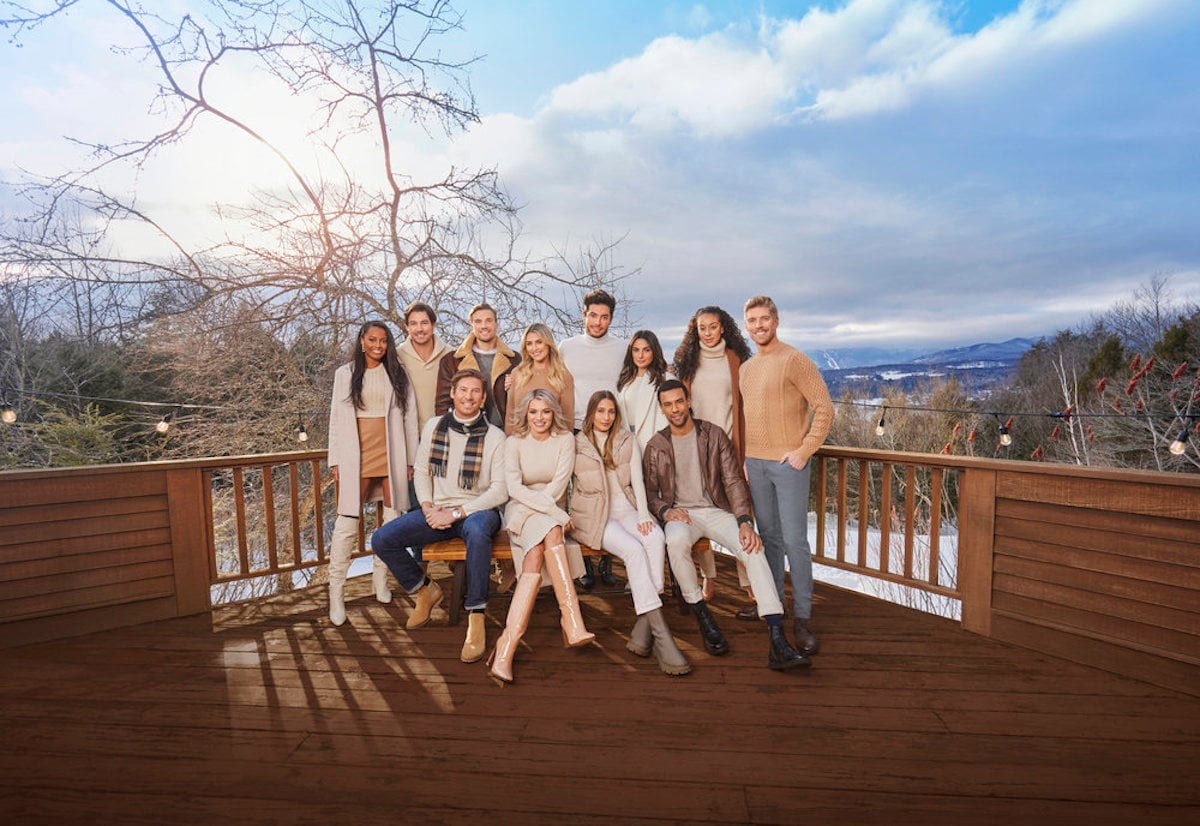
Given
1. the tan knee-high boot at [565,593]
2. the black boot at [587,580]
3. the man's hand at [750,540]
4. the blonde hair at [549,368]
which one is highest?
the blonde hair at [549,368]

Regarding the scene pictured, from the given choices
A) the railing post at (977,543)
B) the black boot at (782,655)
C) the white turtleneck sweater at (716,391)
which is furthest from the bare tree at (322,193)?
the black boot at (782,655)

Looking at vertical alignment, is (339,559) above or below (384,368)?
below

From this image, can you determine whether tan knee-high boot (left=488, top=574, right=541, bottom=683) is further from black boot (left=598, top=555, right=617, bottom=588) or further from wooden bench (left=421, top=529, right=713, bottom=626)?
black boot (left=598, top=555, right=617, bottom=588)

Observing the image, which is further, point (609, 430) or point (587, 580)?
point (587, 580)

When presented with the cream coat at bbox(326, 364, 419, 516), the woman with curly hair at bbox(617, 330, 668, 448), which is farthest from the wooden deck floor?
the woman with curly hair at bbox(617, 330, 668, 448)

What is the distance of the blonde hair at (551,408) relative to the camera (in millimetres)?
3016

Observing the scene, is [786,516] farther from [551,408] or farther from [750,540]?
[551,408]

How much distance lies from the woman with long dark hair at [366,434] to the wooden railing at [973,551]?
A: 2.10ft

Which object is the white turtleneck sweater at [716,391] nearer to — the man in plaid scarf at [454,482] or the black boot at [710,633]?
the black boot at [710,633]

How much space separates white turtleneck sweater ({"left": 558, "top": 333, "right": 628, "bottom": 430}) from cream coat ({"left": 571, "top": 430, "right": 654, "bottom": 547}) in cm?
52

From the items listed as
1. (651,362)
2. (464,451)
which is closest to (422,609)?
(464,451)

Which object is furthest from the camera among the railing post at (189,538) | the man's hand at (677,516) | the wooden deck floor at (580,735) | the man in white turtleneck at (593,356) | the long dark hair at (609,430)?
the man in white turtleneck at (593,356)

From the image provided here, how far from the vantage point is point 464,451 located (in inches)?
122

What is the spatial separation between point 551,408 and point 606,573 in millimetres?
1490
